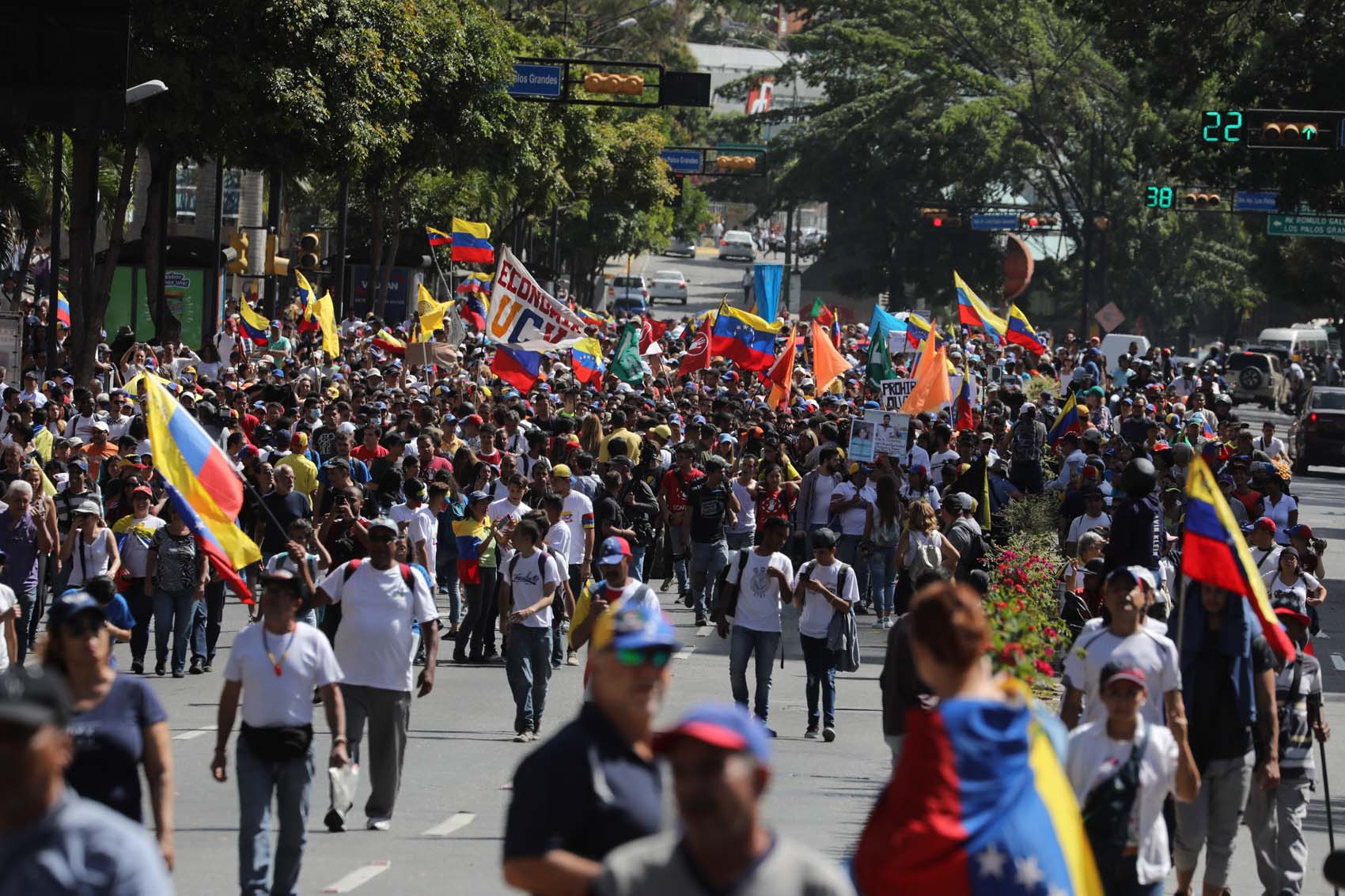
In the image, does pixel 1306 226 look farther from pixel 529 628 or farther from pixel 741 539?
pixel 529 628

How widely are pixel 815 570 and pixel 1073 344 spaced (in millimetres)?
40603

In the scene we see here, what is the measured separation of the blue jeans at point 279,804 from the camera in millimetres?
8508

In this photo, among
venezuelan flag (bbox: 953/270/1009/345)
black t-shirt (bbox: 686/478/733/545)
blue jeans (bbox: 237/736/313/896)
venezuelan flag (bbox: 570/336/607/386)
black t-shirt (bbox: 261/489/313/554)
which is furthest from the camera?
venezuelan flag (bbox: 953/270/1009/345)

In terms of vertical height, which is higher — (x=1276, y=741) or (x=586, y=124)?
(x=586, y=124)

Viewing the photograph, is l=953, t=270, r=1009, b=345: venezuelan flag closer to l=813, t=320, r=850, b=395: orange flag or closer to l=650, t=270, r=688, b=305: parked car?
l=813, t=320, r=850, b=395: orange flag

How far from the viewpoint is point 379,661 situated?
10.5 m

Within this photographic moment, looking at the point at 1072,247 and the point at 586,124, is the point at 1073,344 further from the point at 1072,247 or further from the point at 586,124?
the point at 1072,247

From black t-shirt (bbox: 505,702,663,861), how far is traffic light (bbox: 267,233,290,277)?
41026 mm

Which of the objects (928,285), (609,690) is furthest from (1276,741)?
(928,285)

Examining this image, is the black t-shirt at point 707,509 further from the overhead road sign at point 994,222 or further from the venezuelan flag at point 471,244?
the overhead road sign at point 994,222

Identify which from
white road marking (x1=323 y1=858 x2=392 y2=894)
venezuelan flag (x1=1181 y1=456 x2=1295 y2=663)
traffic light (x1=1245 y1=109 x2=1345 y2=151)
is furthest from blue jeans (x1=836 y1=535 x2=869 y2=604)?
traffic light (x1=1245 y1=109 x2=1345 y2=151)

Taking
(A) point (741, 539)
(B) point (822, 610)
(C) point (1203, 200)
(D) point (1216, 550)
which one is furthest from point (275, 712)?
(C) point (1203, 200)

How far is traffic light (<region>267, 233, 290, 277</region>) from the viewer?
149 ft

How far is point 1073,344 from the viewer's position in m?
53.4
